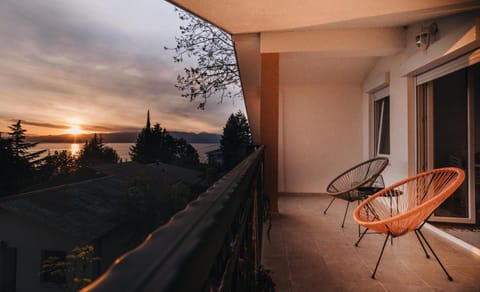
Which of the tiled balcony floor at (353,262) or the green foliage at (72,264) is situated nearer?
the tiled balcony floor at (353,262)

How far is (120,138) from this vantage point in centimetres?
2277

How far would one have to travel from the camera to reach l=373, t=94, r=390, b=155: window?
4547mm

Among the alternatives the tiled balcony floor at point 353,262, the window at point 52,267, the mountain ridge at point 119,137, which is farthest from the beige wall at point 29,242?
the tiled balcony floor at point 353,262

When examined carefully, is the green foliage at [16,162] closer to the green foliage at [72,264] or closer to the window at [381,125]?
the green foliage at [72,264]

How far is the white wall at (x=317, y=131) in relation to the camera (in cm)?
530

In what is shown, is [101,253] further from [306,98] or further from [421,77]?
[421,77]

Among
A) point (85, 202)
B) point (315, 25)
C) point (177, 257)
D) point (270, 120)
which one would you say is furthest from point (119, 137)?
point (177, 257)

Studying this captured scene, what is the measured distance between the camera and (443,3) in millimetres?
2486

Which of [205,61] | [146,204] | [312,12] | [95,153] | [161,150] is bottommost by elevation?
[146,204]

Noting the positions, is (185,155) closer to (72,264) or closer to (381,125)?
(72,264)

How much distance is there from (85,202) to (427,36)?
55.9 ft

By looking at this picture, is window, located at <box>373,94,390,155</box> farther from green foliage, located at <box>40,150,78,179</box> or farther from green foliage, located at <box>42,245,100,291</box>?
green foliage, located at <box>40,150,78,179</box>

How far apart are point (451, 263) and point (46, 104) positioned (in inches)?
936

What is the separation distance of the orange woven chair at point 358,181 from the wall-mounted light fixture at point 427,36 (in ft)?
4.45
